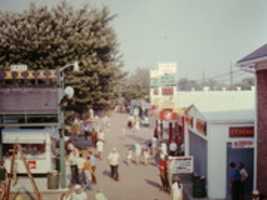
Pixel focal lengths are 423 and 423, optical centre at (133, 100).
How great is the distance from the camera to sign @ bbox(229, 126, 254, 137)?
333 inches

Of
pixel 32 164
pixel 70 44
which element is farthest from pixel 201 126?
pixel 70 44

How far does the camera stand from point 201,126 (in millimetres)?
9227

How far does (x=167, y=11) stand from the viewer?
11672mm

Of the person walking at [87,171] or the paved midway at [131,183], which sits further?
the person walking at [87,171]

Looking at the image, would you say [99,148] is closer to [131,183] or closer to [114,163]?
[114,163]

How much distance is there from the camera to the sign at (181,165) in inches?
368

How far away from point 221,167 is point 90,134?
8373 mm

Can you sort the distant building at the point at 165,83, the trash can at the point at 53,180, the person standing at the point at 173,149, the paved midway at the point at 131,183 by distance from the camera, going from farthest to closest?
the distant building at the point at 165,83
the person standing at the point at 173,149
the trash can at the point at 53,180
the paved midway at the point at 131,183

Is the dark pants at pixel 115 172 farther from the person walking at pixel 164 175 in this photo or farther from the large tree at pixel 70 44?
the large tree at pixel 70 44

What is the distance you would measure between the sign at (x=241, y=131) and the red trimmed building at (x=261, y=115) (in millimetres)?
531

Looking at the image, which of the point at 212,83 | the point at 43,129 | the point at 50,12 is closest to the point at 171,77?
the point at 50,12

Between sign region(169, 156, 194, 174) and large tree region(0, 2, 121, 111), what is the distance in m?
3.75

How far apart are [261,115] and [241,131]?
83 cm

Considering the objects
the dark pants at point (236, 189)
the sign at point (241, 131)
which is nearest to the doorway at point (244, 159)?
the sign at point (241, 131)
